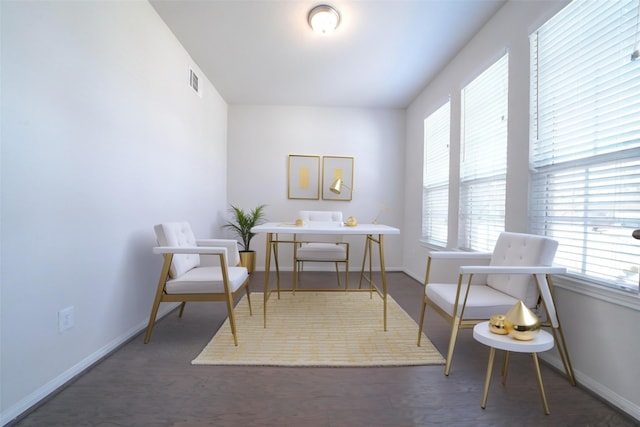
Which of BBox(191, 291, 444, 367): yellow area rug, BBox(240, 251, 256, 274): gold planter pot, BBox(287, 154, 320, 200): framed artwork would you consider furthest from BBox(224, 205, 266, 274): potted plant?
BBox(191, 291, 444, 367): yellow area rug

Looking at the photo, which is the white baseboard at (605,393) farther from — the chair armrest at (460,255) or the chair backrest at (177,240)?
the chair backrest at (177,240)

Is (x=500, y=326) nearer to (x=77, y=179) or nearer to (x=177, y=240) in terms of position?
(x=177, y=240)

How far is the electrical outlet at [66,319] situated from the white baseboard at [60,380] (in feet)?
A: 0.79

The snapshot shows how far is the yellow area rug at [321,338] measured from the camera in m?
1.75

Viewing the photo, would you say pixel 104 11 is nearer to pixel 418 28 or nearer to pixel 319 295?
pixel 418 28

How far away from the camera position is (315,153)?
14.5ft

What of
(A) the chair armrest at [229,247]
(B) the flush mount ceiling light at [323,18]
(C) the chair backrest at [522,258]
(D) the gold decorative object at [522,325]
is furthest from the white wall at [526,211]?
(A) the chair armrest at [229,247]

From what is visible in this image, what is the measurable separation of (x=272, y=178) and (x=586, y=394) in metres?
3.99

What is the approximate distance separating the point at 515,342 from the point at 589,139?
1247mm

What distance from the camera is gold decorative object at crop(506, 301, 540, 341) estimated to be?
1.22 metres

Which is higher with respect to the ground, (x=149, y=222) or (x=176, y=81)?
(x=176, y=81)

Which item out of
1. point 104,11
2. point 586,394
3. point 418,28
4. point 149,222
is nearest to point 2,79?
point 104,11

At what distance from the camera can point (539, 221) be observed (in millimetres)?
1891

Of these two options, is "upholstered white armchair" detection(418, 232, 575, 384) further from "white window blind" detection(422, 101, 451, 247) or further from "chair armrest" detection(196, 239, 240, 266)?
"chair armrest" detection(196, 239, 240, 266)
